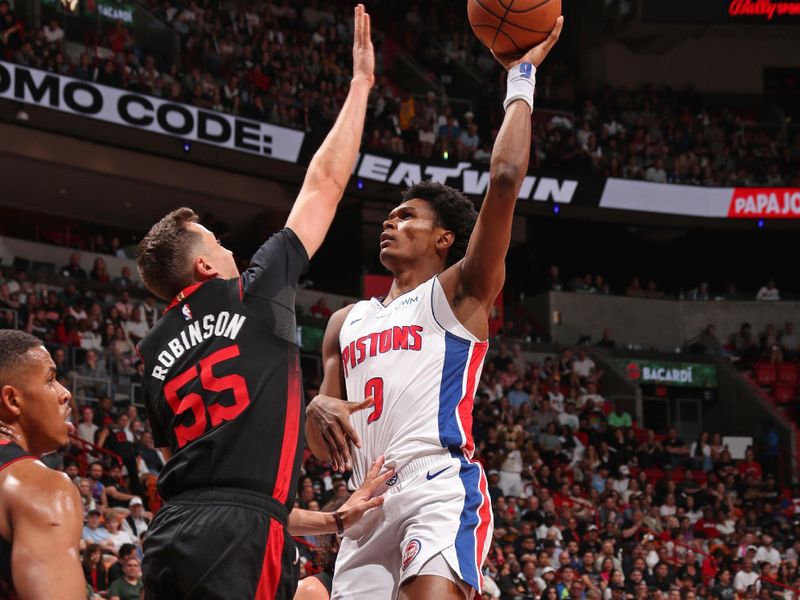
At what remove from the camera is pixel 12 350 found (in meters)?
3.56

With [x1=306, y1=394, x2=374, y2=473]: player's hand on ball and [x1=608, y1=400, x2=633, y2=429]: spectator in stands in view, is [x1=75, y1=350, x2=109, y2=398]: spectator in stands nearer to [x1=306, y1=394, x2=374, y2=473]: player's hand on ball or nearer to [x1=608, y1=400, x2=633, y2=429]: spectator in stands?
[x1=608, y1=400, x2=633, y2=429]: spectator in stands

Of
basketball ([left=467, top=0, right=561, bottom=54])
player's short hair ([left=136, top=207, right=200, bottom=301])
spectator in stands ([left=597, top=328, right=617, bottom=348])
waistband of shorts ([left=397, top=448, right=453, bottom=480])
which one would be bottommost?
waistband of shorts ([left=397, top=448, right=453, bottom=480])

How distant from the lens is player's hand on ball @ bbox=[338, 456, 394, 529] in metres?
4.33

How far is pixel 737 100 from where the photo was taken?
31078 mm

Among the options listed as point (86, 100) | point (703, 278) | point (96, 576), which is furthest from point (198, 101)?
point (703, 278)

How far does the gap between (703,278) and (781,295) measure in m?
1.92

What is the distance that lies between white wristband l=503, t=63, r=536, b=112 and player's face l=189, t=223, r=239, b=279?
142 centimetres

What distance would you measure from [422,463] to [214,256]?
1.24m

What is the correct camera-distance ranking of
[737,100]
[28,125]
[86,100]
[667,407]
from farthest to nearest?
[737,100] < [667,407] < [28,125] < [86,100]

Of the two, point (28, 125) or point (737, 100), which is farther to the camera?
point (737, 100)

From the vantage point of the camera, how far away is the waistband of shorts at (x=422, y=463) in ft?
14.5

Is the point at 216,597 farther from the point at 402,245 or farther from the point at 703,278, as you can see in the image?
the point at 703,278

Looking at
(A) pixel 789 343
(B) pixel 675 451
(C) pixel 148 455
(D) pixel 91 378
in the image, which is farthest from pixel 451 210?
(A) pixel 789 343

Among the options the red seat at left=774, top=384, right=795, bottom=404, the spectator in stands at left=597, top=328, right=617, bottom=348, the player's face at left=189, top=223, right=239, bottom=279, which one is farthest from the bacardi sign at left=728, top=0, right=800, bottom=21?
the player's face at left=189, top=223, right=239, bottom=279
